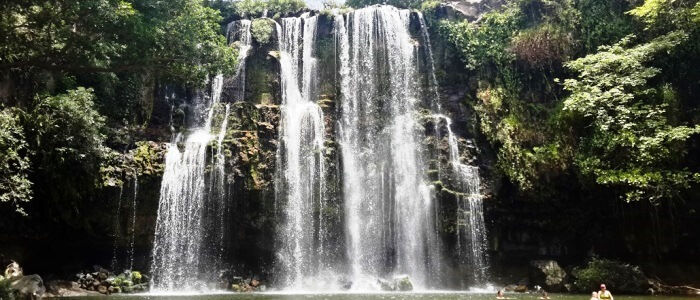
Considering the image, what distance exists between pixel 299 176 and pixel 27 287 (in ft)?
39.7

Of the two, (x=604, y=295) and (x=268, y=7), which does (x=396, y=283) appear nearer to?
(x=604, y=295)

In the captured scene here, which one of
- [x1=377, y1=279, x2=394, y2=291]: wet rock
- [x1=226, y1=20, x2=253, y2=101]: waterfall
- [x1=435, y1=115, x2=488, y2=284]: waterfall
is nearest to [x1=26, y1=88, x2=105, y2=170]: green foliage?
[x1=226, y1=20, x2=253, y2=101]: waterfall

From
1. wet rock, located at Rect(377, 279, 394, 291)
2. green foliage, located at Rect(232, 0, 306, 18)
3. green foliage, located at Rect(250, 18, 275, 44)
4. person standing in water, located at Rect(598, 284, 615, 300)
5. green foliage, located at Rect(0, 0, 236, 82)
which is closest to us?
person standing in water, located at Rect(598, 284, 615, 300)

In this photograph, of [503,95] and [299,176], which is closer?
[299,176]

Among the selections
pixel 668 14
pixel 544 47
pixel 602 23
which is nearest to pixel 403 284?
pixel 544 47

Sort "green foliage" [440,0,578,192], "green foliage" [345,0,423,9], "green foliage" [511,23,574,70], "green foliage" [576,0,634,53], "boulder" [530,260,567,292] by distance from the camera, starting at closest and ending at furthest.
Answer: "boulder" [530,260,567,292] → "green foliage" [440,0,578,192] → "green foliage" [576,0,634,53] → "green foliage" [511,23,574,70] → "green foliage" [345,0,423,9]

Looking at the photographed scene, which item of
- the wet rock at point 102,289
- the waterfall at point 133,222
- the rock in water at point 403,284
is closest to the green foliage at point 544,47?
the rock in water at point 403,284

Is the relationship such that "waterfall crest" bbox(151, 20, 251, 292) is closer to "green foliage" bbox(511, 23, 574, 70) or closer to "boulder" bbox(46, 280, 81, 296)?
"boulder" bbox(46, 280, 81, 296)

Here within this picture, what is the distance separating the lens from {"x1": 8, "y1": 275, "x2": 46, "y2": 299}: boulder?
13352mm

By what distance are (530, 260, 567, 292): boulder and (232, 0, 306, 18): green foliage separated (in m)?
19.5

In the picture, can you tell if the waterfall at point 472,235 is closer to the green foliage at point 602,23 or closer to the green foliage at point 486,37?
the green foliage at point 486,37

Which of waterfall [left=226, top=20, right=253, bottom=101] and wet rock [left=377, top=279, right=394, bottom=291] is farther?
waterfall [left=226, top=20, right=253, bottom=101]

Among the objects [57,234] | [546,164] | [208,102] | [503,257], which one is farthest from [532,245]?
[57,234]

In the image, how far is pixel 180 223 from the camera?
21984mm
